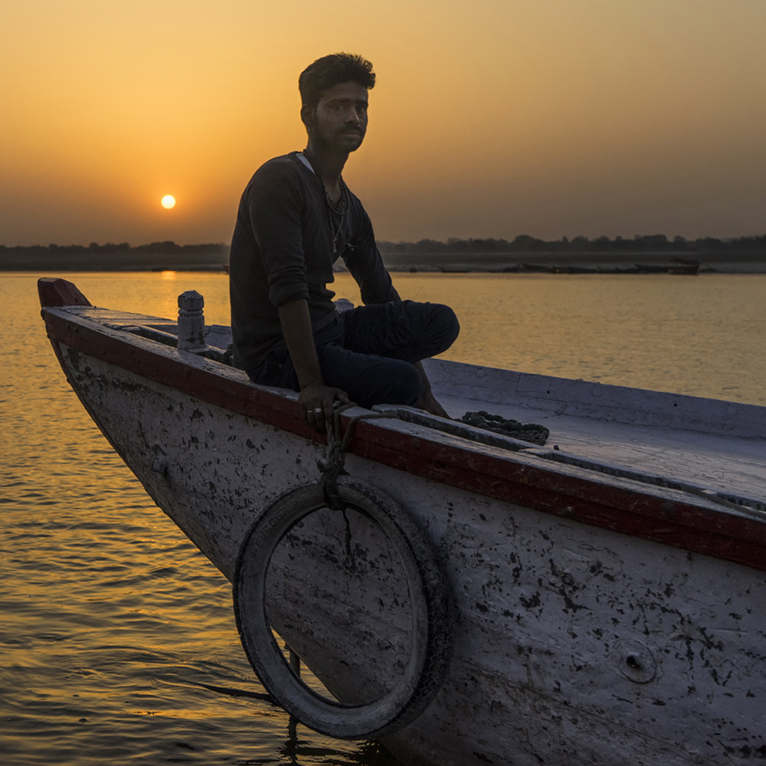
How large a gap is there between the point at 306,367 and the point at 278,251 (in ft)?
1.37

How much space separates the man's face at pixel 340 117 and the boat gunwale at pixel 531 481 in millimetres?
979

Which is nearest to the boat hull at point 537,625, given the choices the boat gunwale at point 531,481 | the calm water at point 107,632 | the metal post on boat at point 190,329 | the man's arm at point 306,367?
the boat gunwale at point 531,481

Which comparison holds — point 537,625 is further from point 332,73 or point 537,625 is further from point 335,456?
point 332,73

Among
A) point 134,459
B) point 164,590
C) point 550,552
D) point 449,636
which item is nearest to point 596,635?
point 550,552

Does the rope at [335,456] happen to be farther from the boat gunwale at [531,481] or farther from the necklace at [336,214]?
the necklace at [336,214]

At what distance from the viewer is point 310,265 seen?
2.89 meters

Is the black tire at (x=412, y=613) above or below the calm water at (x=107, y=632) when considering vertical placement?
above

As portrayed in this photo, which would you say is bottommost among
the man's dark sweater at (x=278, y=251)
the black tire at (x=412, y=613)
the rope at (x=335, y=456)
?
the black tire at (x=412, y=613)

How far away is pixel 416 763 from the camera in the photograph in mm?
2971

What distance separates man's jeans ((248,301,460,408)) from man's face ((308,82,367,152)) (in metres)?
0.69

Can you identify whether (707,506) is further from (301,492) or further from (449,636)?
(301,492)

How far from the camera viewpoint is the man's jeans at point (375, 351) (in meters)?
2.75

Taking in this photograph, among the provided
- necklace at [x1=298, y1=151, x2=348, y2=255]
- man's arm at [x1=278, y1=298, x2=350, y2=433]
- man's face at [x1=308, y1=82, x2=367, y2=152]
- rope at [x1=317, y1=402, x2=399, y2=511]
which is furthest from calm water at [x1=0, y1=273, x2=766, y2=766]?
man's face at [x1=308, y1=82, x2=367, y2=152]

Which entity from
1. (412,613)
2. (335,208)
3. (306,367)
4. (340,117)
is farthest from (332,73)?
(412,613)
